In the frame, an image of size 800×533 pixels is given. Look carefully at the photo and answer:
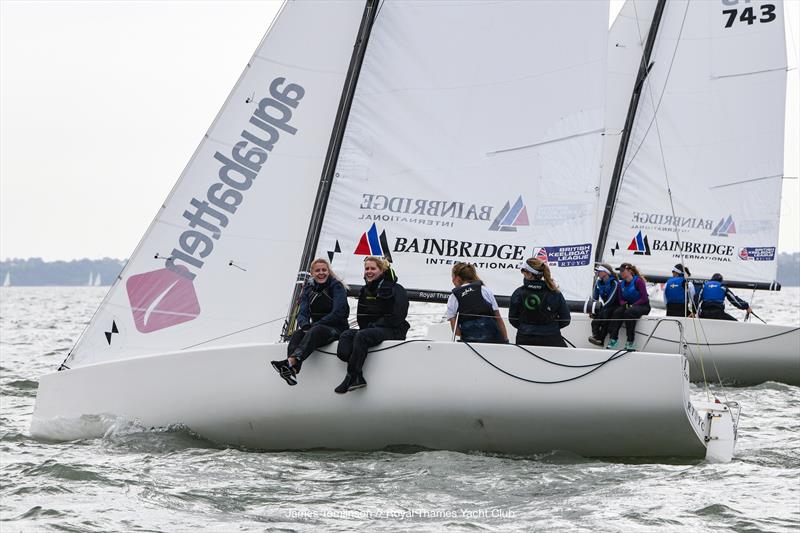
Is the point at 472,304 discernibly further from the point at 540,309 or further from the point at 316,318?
the point at 316,318

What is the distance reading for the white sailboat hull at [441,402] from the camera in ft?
25.1

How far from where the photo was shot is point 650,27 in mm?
17156

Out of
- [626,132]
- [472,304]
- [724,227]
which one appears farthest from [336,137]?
[724,227]

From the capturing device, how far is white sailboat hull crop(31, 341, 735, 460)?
25.1 feet

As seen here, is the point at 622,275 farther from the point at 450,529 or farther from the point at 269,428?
the point at 450,529

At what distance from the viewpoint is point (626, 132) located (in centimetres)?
1680

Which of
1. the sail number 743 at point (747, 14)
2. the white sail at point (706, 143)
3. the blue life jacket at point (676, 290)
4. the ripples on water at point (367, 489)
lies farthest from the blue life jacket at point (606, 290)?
the sail number 743 at point (747, 14)

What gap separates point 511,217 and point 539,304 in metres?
1.90

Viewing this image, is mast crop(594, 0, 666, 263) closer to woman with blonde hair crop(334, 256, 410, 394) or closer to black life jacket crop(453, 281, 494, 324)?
black life jacket crop(453, 281, 494, 324)

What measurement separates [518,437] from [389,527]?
2.04 meters

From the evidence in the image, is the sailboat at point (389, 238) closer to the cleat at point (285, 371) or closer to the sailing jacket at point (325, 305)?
the cleat at point (285, 371)

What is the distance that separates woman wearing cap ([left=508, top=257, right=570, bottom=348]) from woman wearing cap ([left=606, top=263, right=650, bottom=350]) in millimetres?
5286

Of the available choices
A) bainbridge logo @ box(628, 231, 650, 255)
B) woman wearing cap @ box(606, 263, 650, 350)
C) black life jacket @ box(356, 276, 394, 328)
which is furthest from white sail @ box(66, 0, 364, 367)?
bainbridge logo @ box(628, 231, 650, 255)

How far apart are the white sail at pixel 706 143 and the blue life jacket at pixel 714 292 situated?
2.49 metres
